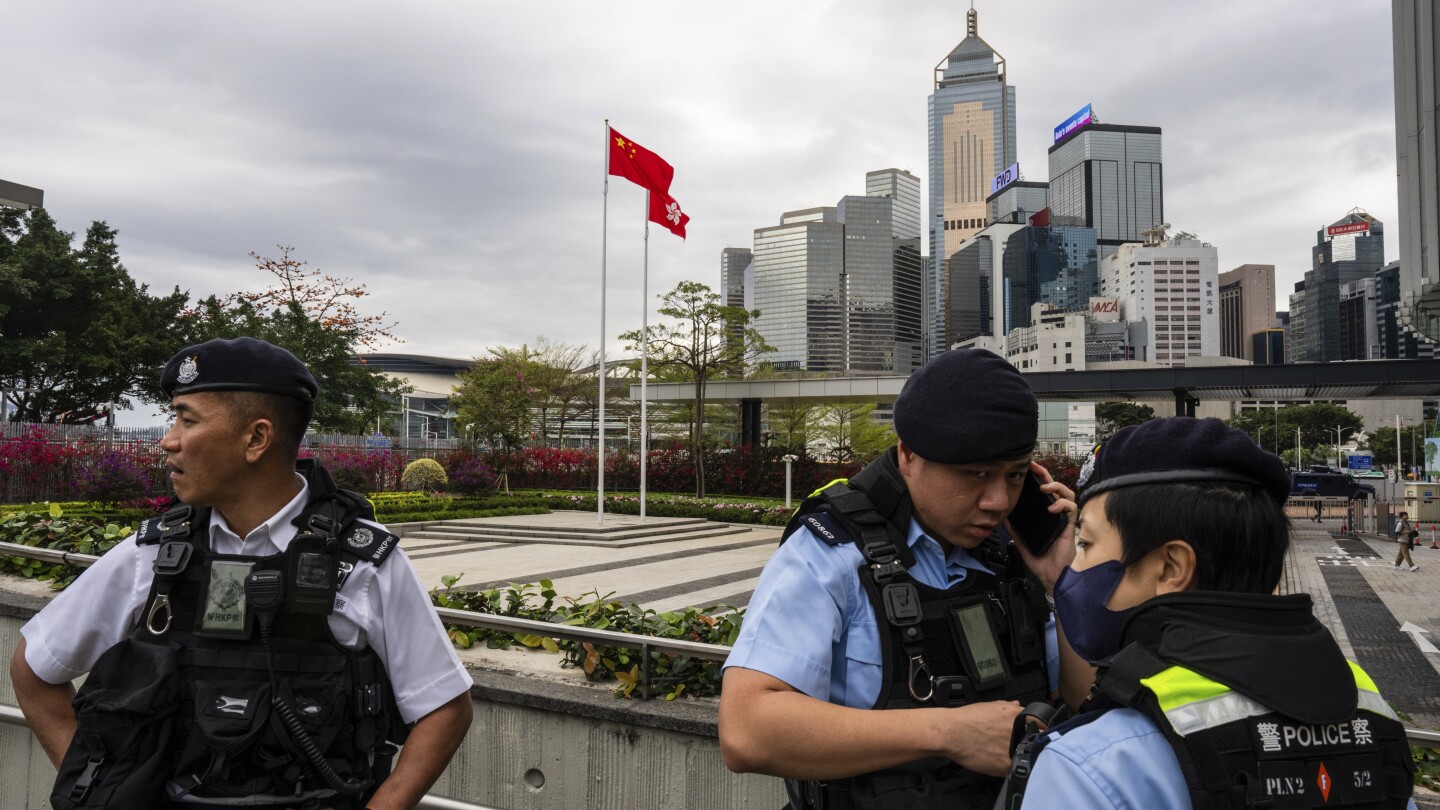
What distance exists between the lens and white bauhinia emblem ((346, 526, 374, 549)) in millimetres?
1881

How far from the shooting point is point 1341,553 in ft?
61.8

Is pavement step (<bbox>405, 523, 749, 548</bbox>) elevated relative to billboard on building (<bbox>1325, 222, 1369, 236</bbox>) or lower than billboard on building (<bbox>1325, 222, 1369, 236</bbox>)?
lower

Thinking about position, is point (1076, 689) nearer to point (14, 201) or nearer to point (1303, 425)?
point (14, 201)

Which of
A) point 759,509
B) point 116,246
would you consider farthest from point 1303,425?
point 116,246

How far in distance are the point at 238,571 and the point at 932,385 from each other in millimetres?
1478

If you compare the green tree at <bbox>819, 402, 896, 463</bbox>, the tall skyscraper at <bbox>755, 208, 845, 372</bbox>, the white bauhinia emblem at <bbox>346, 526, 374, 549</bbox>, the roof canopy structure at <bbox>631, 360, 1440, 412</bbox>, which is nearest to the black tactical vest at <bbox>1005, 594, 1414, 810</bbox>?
the white bauhinia emblem at <bbox>346, 526, 374, 549</bbox>

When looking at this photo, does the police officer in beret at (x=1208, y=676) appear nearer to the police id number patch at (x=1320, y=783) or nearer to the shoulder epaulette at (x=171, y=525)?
the police id number patch at (x=1320, y=783)

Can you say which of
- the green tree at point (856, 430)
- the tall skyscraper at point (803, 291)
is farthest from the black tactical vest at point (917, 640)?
the tall skyscraper at point (803, 291)

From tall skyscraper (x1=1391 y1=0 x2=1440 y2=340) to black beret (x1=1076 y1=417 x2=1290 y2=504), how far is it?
38.6 ft

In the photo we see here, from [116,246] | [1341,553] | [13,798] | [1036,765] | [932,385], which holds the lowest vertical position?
[1341,553]

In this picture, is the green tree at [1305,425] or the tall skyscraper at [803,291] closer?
the green tree at [1305,425]

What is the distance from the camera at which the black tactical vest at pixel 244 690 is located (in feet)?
5.70

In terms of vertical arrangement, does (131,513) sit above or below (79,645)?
below

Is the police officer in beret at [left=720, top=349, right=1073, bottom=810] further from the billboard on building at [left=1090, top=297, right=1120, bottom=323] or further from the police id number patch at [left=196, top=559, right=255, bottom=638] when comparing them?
the billboard on building at [left=1090, top=297, right=1120, bottom=323]
